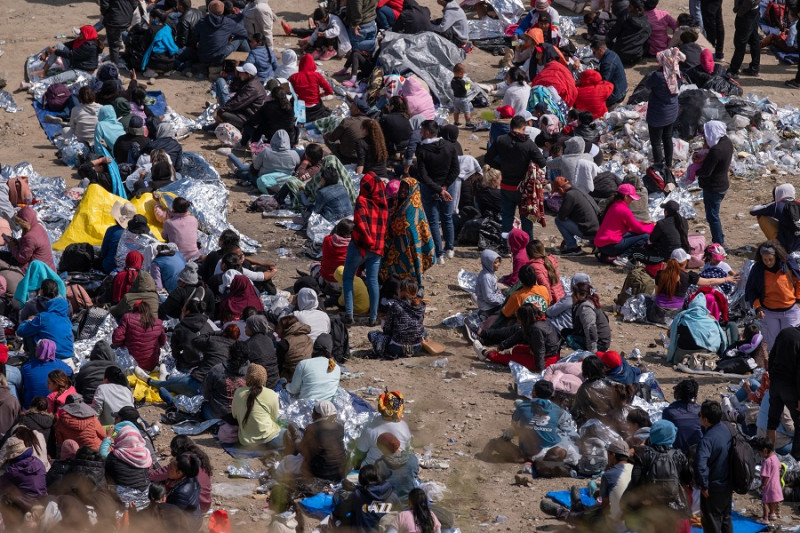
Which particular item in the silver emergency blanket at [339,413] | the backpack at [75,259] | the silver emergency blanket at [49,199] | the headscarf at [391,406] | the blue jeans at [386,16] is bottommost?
the silver emergency blanket at [49,199]

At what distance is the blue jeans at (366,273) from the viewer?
12344 mm

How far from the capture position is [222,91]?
17.4 metres

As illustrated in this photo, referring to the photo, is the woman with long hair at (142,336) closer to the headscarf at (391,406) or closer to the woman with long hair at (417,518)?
the headscarf at (391,406)

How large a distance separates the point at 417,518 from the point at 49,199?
26.0ft

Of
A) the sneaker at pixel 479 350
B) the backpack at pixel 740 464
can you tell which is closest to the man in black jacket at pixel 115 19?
the sneaker at pixel 479 350

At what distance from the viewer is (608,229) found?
46.3ft

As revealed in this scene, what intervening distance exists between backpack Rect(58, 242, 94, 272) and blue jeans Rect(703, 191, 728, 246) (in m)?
6.39

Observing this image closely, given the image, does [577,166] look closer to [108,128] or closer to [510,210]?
[510,210]

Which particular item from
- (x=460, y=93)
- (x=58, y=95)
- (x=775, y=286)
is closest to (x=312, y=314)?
(x=775, y=286)

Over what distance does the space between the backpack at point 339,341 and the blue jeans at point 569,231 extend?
11.3 feet

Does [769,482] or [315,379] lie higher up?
[769,482]

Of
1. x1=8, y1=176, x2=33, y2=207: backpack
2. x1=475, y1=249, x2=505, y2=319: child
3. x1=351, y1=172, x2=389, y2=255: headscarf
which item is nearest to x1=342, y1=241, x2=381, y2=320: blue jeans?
x1=351, y1=172, x2=389, y2=255: headscarf

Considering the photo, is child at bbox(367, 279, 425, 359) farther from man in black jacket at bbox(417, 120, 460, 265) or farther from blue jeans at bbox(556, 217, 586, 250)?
blue jeans at bbox(556, 217, 586, 250)

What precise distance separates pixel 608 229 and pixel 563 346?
239 cm
